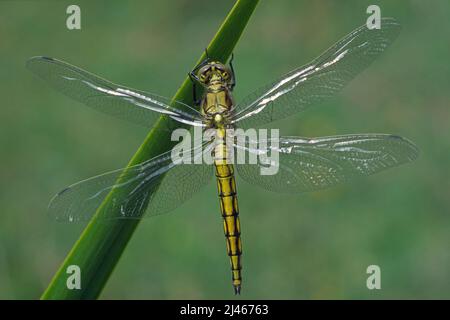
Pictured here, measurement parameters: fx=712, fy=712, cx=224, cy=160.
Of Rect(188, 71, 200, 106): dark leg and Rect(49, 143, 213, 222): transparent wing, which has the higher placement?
Rect(188, 71, 200, 106): dark leg

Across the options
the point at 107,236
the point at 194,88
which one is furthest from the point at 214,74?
the point at 107,236

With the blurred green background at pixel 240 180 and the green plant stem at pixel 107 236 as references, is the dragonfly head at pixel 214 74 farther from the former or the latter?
the blurred green background at pixel 240 180

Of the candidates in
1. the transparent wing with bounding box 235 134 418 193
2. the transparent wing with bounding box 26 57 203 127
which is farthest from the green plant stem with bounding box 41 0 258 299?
the transparent wing with bounding box 235 134 418 193

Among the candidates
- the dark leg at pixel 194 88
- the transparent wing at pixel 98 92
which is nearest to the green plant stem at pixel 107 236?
the dark leg at pixel 194 88

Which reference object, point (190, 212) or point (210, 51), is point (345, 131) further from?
point (210, 51)

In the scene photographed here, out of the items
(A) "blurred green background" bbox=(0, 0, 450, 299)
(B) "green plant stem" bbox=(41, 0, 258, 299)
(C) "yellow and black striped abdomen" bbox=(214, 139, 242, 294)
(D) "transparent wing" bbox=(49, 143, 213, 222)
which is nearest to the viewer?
(B) "green plant stem" bbox=(41, 0, 258, 299)

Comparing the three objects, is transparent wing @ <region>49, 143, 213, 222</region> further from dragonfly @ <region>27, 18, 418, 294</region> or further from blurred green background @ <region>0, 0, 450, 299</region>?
blurred green background @ <region>0, 0, 450, 299</region>
